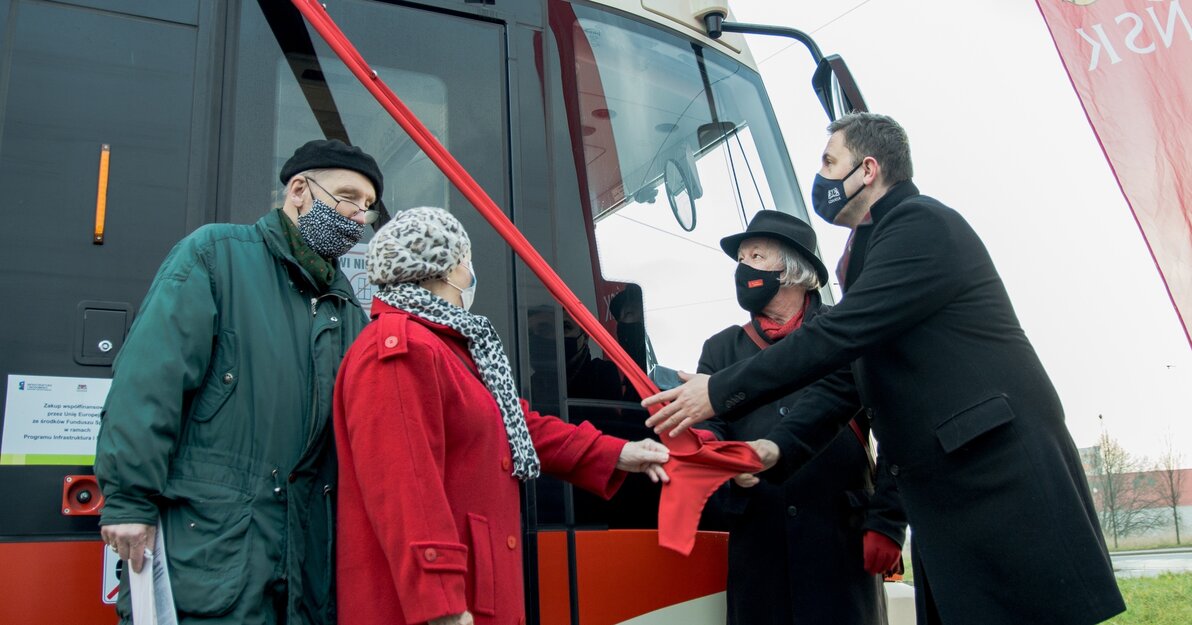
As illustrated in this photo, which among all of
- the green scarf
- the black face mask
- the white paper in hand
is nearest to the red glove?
the black face mask

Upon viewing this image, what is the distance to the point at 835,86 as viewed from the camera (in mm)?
3625

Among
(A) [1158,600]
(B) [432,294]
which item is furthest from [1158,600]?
(B) [432,294]

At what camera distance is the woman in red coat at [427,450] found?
1.98m

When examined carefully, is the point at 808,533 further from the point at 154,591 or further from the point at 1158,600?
the point at 1158,600

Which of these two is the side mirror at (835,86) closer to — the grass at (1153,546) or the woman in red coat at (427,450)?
the woman in red coat at (427,450)

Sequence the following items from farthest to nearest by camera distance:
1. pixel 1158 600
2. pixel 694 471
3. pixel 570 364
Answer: pixel 1158 600
pixel 570 364
pixel 694 471

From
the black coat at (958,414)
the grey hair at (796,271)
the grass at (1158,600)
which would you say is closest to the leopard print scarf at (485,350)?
the black coat at (958,414)

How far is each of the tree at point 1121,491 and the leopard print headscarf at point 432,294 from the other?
1676 centimetres

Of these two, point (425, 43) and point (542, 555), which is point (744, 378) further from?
point (425, 43)

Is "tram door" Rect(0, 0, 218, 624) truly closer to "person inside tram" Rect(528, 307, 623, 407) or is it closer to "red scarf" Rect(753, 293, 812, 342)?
"person inside tram" Rect(528, 307, 623, 407)

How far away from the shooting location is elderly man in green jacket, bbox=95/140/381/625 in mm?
1921

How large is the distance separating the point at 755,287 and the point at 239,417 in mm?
1710

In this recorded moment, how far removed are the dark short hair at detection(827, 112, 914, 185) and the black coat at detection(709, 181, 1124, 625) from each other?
159mm

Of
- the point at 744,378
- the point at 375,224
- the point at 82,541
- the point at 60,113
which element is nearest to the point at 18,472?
the point at 82,541
